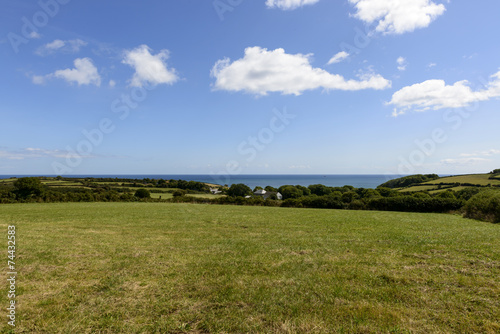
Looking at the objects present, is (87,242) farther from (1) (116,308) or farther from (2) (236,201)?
(2) (236,201)

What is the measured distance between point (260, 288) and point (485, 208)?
3103cm

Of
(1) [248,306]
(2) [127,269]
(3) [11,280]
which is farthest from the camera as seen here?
(2) [127,269]

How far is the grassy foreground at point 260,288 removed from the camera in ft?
15.6

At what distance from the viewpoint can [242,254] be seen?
969 cm

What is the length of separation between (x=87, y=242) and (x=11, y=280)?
205 inches

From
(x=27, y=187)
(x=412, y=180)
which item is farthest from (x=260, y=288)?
(x=412, y=180)

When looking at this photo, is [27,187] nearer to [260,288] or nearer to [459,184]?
[260,288]

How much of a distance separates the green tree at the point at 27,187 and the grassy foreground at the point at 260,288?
147 ft

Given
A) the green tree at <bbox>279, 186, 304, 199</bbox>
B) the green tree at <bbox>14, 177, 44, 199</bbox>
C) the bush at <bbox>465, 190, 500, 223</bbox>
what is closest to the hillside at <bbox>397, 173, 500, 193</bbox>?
the green tree at <bbox>279, 186, 304, 199</bbox>

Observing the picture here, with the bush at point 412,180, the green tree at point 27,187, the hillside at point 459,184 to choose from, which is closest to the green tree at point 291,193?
the hillside at point 459,184

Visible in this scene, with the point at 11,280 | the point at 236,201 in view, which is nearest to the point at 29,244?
the point at 11,280

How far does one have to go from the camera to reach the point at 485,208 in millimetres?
24875

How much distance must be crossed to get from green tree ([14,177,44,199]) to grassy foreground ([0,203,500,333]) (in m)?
44.9

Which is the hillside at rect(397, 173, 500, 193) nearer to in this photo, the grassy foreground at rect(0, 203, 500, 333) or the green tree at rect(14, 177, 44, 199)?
the grassy foreground at rect(0, 203, 500, 333)
